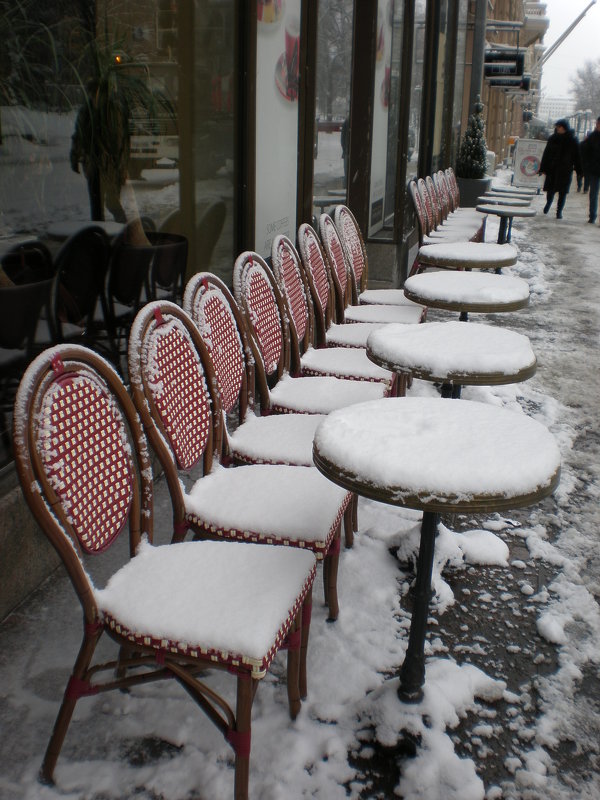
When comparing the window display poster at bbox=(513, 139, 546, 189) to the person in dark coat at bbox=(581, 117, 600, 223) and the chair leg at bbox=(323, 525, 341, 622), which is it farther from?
the chair leg at bbox=(323, 525, 341, 622)

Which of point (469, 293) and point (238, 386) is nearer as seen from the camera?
point (238, 386)

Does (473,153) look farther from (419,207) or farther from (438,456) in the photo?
(438,456)

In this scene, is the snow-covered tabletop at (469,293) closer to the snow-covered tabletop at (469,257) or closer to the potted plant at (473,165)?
the snow-covered tabletop at (469,257)

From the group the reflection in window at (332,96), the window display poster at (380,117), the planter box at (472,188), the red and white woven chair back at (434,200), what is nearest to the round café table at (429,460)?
the reflection in window at (332,96)

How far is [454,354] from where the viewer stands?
264 centimetres

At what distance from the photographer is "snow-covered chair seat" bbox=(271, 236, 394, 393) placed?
3.32m

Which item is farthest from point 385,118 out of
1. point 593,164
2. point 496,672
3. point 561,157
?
point 561,157

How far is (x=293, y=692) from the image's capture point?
2.10 metres

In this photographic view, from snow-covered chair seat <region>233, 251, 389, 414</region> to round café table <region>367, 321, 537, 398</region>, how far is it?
Answer: 32cm

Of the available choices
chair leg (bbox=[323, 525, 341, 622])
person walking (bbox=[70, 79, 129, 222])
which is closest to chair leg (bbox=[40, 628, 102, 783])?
chair leg (bbox=[323, 525, 341, 622])

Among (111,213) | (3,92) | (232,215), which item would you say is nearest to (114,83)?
(111,213)

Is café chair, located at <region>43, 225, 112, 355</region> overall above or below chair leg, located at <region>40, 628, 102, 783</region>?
above

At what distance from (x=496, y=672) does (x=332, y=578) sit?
1.79ft

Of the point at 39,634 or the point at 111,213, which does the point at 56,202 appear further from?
the point at 39,634
